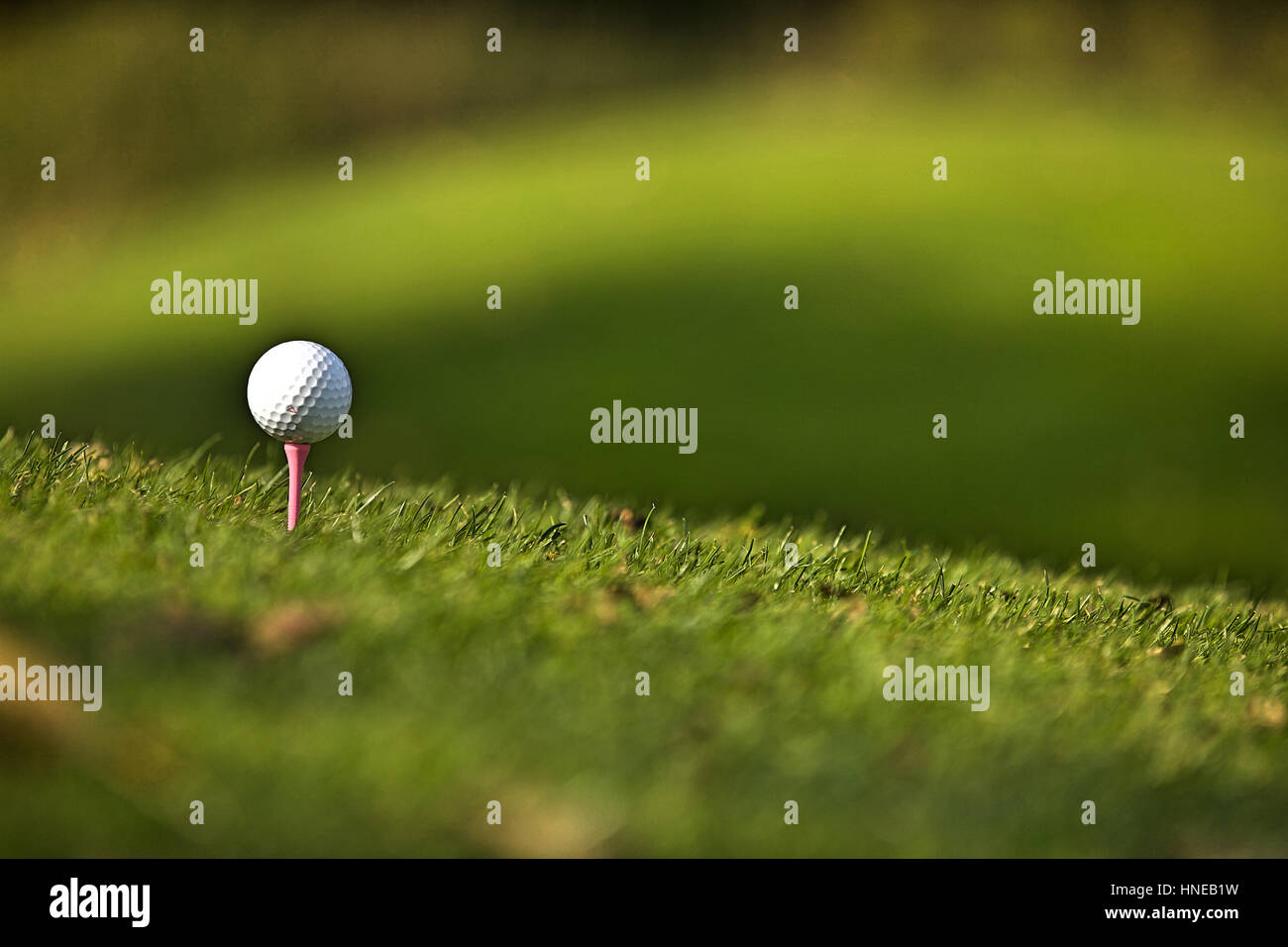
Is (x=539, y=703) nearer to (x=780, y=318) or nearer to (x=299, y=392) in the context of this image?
(x=299, y=392)

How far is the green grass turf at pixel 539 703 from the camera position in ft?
10.6

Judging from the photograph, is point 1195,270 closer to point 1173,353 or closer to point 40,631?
point 1173,353

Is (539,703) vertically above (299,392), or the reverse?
(299,392)

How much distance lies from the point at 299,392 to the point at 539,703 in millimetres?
1900

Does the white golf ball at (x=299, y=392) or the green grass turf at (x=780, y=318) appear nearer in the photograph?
the white golf ball at (x=299, y=392)

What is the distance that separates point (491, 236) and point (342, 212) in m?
3.19

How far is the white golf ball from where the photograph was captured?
4816 mm

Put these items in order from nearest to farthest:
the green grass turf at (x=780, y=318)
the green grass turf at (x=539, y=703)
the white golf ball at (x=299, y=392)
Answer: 1. the green grass turf at (x=539, y=703)
2. the white golf ball at (x=299, y=392)
3. the green grass turf at (x=780, y=318)

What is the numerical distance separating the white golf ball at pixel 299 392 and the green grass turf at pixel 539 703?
365 millimetres

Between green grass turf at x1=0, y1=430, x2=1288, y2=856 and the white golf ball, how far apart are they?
14.4 inches

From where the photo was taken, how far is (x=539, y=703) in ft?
11.9

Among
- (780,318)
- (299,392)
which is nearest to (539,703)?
(299,392)

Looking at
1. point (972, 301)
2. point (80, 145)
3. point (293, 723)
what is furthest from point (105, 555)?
point (80, 145)

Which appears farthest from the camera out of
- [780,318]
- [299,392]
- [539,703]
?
[780,318]
